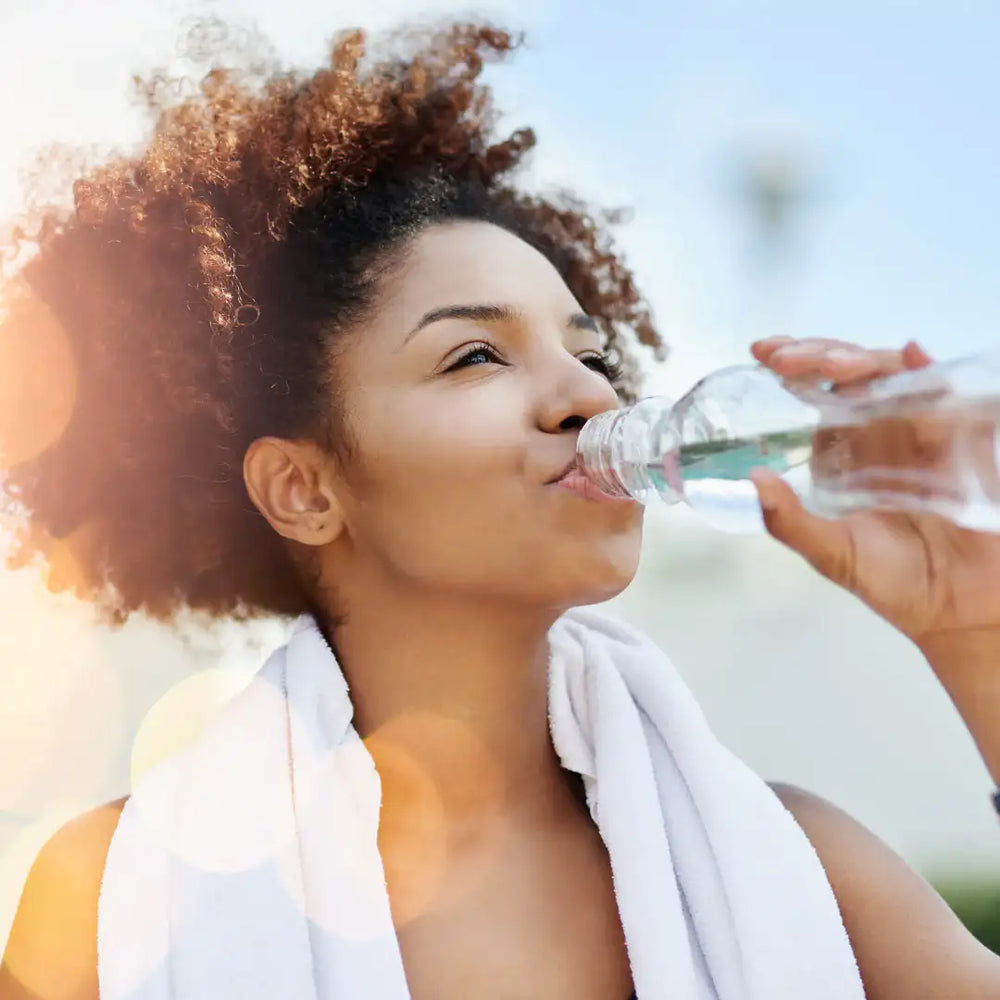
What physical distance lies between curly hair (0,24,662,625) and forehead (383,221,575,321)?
0.05 meters

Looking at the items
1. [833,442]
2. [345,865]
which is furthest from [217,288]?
[833,442]

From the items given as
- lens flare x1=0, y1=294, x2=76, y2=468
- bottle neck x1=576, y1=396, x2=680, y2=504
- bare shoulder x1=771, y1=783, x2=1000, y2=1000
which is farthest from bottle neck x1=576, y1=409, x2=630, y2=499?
lens flare x1=0, y1=294, x2=76, y2=468

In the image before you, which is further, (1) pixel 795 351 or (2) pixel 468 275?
(2) pixel 468 275

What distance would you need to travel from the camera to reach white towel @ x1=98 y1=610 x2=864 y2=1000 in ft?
4.16

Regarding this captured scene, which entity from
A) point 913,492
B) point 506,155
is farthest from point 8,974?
point 506,155

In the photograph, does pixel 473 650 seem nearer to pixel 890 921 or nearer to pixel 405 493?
pixel 405 493

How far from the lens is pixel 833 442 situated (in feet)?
3.50

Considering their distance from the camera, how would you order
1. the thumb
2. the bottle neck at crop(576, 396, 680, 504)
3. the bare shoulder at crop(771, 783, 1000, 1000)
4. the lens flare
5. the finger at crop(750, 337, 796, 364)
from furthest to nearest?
the lens flare
the bare shoulder at crop(771, 783, 1000, 1000)
the bottle neck at crop(576, 396, 680, 504)
the finger at crop(750, 337, 796, 364)
the thumb

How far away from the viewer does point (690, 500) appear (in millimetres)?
1137

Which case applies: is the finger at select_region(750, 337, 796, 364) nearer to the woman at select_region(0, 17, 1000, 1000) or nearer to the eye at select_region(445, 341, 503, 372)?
the woman at select_region(0, 17, 1000, 1000)

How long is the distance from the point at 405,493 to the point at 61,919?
2.26 feet

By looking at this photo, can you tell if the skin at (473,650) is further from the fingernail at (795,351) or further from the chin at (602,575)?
the fingernail at (795,351)

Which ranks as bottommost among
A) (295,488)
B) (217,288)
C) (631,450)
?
(631,450)

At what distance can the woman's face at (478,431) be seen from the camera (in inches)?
52.1
